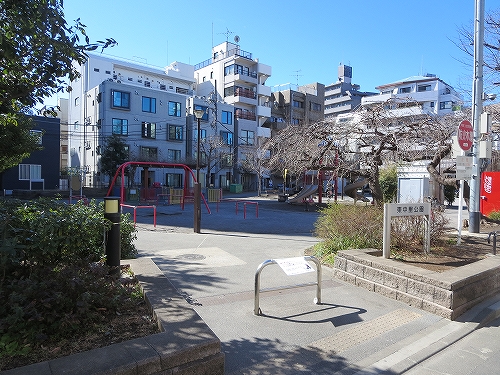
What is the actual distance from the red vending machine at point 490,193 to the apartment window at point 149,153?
29.3m

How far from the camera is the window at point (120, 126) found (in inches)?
1463

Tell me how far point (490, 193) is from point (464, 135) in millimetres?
8813

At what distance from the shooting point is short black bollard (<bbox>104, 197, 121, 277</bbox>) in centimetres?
476

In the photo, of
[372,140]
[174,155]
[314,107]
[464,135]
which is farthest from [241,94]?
[464,135]

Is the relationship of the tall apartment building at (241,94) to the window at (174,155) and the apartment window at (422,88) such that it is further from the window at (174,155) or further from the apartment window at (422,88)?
the apartment window at (422,88)

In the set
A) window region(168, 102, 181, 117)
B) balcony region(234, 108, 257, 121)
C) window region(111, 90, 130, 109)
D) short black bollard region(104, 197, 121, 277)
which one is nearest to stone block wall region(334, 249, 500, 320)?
short black bollard region(104, 197, 121, 277)

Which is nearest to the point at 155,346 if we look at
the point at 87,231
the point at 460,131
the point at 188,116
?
the point at 87,231

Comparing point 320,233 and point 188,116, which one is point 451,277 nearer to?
point 320,233

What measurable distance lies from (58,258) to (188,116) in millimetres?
42174

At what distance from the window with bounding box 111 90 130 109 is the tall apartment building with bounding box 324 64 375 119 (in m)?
52.0

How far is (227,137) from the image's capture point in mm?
48188

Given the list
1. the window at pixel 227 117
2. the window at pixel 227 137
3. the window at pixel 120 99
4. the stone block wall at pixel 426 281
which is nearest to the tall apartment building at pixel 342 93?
the window at pixel 227 117

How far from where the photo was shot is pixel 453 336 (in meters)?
4.29

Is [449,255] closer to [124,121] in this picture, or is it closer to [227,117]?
[124,121]
